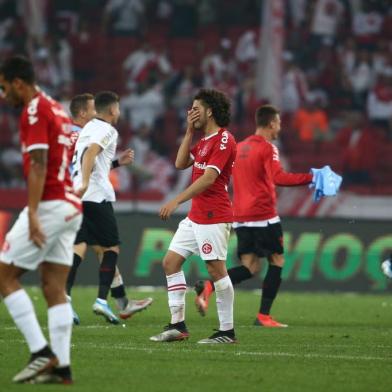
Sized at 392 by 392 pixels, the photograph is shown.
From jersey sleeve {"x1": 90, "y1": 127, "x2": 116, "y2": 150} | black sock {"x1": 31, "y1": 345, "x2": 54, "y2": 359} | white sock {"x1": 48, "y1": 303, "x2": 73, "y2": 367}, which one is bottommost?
black sock {"x1": 31, "y1": 345, "x2": 54, "y2": 359}

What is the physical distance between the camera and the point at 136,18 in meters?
28.3

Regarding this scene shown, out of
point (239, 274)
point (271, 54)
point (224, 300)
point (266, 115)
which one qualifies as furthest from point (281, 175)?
point (271, 54)

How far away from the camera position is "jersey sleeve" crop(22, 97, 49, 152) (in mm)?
7973

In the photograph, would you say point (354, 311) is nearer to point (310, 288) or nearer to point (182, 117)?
point (310, 288)

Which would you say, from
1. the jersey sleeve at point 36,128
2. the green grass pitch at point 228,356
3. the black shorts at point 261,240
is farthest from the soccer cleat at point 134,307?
the jersey sleeve at point 36,128

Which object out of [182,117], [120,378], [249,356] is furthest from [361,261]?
[120,378]

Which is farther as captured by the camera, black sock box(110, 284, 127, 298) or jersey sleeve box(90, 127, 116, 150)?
black sock box(110, 284, 127, 298)

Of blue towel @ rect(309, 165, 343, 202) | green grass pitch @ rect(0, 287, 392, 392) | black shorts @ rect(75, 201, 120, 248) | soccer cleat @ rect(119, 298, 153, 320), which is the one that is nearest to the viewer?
green grass pitch @ rect(0, 287, 392, 392)

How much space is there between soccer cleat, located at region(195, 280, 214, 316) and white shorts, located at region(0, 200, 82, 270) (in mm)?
Answer: 4433

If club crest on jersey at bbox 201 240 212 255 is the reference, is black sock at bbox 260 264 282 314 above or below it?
below

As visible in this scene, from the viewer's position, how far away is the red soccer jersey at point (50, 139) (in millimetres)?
7984

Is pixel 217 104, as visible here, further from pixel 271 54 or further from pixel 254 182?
pixel 271 54

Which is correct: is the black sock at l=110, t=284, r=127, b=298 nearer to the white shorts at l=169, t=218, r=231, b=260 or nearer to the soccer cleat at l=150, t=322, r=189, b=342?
the soccer cleat at l=150, t=322, r=189, b=342

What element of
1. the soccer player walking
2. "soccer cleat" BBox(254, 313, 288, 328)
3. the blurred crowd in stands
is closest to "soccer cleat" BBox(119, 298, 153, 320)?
the soccer player walking
